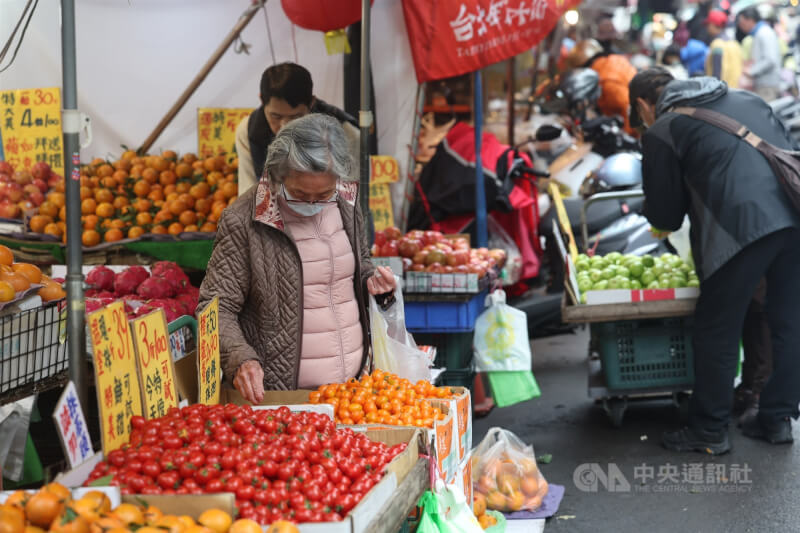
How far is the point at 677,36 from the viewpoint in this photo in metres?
19.2

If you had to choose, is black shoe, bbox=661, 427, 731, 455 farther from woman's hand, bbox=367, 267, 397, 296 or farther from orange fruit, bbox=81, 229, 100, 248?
orange fruit, bbox=81, 229, 100, 248

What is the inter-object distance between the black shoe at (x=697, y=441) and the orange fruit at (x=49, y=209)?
4.54 metres

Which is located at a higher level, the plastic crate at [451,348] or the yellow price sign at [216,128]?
the yellow price sign at [216,128]

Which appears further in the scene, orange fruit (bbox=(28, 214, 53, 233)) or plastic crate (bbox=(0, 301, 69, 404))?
orange fruit (bbox=(28, 214, 53, 233))

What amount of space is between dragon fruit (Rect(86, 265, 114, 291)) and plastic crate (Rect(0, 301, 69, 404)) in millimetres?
2353

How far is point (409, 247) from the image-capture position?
5.74 meters

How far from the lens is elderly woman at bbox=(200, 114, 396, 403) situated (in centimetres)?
313

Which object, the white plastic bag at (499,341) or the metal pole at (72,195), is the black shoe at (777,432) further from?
the metal pole at (72,195)

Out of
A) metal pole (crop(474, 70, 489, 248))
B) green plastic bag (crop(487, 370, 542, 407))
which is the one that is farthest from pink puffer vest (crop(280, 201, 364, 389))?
metal pole (crop(474, 70, 489, 248))

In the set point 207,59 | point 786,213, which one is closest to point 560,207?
Answer: point 786,213

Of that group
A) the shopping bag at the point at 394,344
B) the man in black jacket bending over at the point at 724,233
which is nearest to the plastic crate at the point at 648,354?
the man in black jacket bending over at the point at 724,233

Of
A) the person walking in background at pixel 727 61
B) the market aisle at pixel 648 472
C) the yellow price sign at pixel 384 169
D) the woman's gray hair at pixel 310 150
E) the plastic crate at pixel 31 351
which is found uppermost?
the person walking in background at pixel 727 61

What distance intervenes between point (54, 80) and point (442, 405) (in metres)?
4.94

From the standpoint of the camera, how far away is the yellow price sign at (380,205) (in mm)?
6953
